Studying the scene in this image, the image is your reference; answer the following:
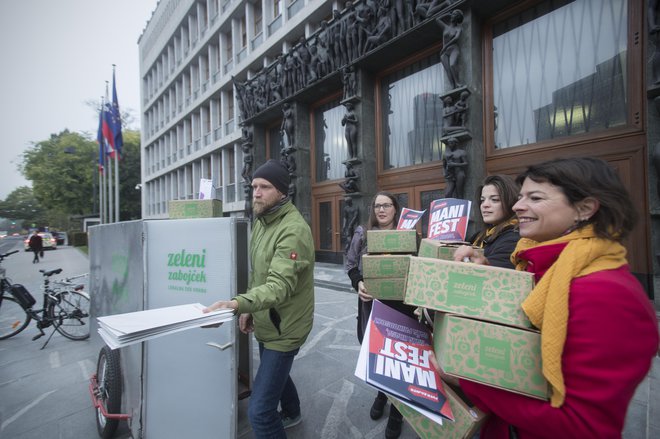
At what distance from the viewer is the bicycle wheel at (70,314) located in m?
4.93

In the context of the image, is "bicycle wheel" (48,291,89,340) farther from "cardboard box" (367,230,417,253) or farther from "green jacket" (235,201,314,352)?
"cardboard box" (367,230,417,253)

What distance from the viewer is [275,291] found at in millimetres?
1690

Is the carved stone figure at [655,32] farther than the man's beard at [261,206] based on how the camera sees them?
Yes

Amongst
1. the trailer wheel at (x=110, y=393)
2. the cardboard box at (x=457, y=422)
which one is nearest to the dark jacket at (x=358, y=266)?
the cardboard box at (x=457, y=422)

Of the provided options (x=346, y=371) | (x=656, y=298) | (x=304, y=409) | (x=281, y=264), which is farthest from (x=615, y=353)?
(x=656, y=298)

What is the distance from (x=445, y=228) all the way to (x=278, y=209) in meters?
1.25

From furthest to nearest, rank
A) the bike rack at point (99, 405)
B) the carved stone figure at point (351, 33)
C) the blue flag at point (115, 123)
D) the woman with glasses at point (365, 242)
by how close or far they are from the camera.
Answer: the blue flag at point (115, 123) → the carved stone figure at point (351, 33) → the woman with glasses at point (365, 242) → the bike rack at point (99, 405)

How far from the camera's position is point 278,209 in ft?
6.71

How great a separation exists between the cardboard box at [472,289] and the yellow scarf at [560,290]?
0.05 metres

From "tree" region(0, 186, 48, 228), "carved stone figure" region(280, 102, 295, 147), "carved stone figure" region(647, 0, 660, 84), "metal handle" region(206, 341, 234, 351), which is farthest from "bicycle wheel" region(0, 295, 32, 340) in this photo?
"tree" region(0, 186, 48, 228)

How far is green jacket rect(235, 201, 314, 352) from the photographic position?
178 cm

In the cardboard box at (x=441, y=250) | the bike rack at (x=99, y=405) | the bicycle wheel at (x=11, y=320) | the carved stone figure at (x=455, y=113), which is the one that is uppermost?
the carved stone figure at (x=455, y=113)

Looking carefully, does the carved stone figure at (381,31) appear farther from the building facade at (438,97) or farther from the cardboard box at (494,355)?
the cardboard box at (494,355)

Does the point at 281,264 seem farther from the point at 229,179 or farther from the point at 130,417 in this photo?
the point at 229,179
